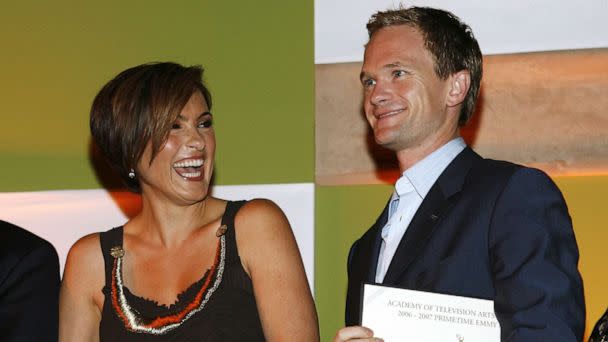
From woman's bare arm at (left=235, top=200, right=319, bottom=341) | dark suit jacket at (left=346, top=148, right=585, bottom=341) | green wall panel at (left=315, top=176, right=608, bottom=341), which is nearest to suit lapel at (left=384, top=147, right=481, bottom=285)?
dark suit jacket at (left=346, top=148, right=585, bottom=341)

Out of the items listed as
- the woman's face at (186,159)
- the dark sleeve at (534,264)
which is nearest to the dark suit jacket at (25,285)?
the woman's face at (186,159)

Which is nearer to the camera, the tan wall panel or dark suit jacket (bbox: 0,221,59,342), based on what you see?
dark suit jacket (bbox: 0,221,59,342)

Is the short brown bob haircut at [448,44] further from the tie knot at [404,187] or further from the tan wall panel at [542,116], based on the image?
the tan wall panel at [542,116]

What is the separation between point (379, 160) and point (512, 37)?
2.10 feet

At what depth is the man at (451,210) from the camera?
2248mm

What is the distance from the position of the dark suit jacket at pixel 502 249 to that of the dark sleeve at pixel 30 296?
3.32 feet

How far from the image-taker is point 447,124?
110 inches

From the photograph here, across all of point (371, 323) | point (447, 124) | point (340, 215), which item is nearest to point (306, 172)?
point (340, 215)

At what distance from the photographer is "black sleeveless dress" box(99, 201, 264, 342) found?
3053 mm

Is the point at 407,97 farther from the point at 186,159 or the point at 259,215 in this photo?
the point at 186,159

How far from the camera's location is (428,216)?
259 centimetres

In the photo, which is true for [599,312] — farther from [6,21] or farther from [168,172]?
[6,21]

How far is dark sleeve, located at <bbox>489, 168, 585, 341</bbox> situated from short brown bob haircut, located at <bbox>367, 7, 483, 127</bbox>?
19.3 inches

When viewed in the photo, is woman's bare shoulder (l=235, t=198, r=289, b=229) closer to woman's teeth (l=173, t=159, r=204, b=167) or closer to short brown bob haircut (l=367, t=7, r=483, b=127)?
woman's teeth (l=173, t=159, r=204, b=167)
